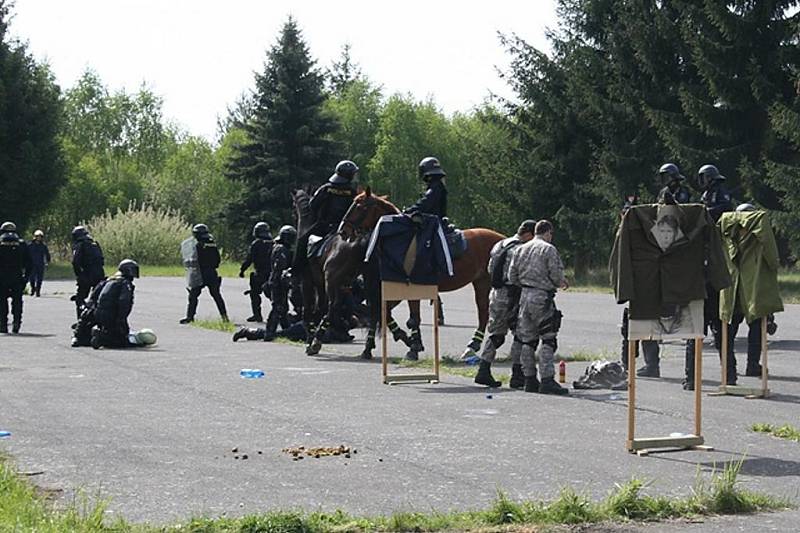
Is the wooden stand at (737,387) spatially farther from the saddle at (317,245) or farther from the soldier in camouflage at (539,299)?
the saddle at (317,245)

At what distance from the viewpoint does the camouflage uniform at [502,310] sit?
15547mm

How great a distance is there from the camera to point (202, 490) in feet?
29.7

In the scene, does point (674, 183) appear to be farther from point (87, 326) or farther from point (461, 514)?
point (87, 326)

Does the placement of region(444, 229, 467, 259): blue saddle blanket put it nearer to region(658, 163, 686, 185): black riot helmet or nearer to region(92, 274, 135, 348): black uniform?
region(658, 163, 686, 185): black riot helmet

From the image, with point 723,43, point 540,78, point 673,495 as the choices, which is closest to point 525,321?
point 673,495

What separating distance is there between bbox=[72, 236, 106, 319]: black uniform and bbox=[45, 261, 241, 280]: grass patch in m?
34.4

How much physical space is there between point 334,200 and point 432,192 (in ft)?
12.3

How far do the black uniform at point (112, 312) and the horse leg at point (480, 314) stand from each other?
19.0 ft

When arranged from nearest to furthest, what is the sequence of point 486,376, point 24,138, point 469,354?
1. point 486,376
2. point 469,354
3. point 24,138

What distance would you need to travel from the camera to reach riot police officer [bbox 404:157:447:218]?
56.4ft

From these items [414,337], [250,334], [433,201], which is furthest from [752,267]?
[250,334]

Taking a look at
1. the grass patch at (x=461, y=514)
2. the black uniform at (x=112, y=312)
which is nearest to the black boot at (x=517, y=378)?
the grass patch at (x=461, y=514)

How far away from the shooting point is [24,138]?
67062 millimetres

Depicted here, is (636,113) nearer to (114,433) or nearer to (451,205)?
(114,433)
